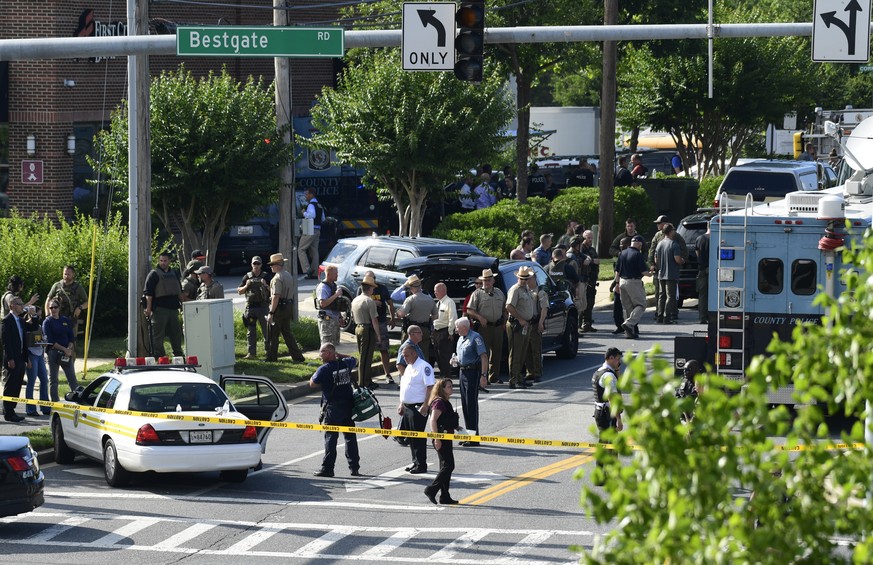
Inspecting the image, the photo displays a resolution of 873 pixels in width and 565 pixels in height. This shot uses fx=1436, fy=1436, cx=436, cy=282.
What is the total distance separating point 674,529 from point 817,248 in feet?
41.7

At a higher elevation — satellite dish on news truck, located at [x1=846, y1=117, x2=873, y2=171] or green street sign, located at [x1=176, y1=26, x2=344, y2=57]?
green street sign, located at [x1=176, y1=26, x2=344, y2=57]

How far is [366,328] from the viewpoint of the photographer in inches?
835

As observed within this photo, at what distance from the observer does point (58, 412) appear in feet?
55.7

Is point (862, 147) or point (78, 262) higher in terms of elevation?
Result: point (862, 147)

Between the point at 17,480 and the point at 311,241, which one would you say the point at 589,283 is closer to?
the point at 311,241

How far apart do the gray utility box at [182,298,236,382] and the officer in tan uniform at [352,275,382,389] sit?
1.94 m

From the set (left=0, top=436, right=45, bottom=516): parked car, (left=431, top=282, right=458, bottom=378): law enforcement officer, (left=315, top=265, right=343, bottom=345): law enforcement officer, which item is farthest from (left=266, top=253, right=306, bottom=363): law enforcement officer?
(left=0, top=436, right=45, bottom=516): parked car

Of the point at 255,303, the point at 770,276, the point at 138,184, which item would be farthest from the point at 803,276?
the point at 138,184

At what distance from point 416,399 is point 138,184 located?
22.9 feet

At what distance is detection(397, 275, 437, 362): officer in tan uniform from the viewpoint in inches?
821

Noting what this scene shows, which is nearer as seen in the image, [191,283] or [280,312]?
[191,283]

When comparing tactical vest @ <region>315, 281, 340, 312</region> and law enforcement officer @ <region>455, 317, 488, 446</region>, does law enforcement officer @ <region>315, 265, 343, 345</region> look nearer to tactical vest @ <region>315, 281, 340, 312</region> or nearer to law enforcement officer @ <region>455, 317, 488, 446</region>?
tactical vest @ <region>315, 281, 340, 312</region>

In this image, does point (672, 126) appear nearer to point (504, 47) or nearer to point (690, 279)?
point (504, 47)

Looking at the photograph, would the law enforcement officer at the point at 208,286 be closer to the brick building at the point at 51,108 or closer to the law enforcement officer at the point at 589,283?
the law enforcement officer at the point at 589,283
